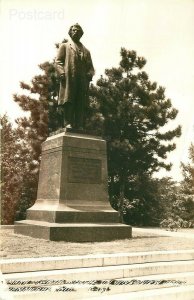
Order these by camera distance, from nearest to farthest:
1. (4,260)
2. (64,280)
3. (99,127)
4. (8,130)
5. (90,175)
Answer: (64,280) → (4,260) → (90,175) → (99,127) → (8,130)

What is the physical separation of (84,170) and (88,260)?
3.66 meters

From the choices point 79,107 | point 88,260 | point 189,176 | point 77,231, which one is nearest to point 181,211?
point 189,176

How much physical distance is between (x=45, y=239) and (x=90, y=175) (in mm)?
2054

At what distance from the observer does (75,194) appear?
28.8 ft

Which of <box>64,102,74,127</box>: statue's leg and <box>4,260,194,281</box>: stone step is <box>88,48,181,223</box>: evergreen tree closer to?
<box>64,102,74,127</box>: statue's leg

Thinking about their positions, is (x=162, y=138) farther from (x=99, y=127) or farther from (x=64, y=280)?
(x=64, y=280)

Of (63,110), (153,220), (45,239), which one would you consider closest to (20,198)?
(153,220)

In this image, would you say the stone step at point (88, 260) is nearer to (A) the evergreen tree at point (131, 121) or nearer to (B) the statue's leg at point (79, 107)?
(B) the statue's leg at point (79, 107)

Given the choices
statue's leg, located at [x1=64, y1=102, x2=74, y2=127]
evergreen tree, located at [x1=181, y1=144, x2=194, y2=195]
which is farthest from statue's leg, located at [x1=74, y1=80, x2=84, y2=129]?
evergreen tree, located at [x1=181, y1=144, x2=194, y2=195]

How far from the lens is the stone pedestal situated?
8.12m

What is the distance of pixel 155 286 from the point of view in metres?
5.20

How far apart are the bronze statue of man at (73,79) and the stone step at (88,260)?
4458 mm

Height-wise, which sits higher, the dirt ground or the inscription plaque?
the inscription plaque

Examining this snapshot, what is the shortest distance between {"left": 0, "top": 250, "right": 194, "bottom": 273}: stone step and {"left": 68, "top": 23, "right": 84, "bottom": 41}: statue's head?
19.9ft
